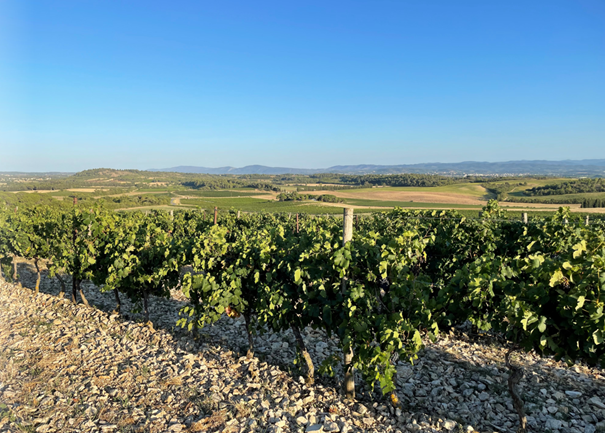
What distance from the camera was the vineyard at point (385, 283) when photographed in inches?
163

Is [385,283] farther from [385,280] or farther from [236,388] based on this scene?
[236,388]

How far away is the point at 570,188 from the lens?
46.5 meters

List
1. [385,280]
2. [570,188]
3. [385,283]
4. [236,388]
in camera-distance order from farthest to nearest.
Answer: [570,188], [385,283], [385,280], [236,388]

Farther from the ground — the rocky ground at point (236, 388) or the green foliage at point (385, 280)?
the green foliage at point (385, 280)

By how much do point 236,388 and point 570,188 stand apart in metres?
55.0

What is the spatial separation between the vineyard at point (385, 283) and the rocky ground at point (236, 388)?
1.60 ft

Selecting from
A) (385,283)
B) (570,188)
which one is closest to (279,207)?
(385,283)

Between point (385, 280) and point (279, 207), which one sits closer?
point (385, 280)

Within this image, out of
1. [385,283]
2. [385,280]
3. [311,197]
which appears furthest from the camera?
[311,197]

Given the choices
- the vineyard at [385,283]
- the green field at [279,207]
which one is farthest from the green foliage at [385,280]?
the green field at [279,207]

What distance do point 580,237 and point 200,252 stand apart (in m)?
7.14

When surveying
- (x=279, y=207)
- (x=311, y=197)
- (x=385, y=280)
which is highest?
(x=385, y=280)

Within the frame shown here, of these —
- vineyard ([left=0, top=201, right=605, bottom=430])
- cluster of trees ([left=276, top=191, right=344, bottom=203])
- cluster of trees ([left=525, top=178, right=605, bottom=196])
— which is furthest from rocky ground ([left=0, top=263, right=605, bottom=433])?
cluster of trees ([left=525, top=178, right=605, bottom=196])

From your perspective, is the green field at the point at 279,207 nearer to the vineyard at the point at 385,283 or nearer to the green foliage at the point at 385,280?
the green foliage at the point at 385,280
